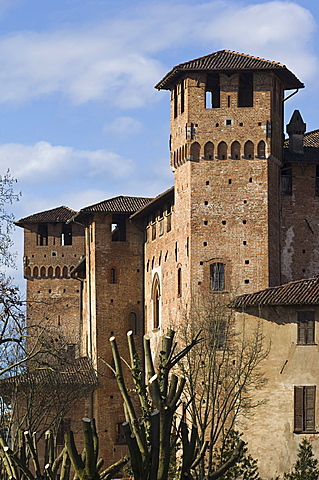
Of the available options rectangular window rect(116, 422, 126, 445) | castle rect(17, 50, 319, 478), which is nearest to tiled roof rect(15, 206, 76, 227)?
castle rect(17, 50, 319, 478)

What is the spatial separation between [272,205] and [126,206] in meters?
11.3

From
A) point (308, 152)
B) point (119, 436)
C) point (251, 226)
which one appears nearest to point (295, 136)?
point (308, 152)

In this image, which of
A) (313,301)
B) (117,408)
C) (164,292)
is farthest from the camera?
(117,408)

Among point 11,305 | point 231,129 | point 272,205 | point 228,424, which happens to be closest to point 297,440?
point 228,424

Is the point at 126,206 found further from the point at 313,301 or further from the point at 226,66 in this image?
the point at 313,301

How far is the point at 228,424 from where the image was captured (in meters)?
33.2

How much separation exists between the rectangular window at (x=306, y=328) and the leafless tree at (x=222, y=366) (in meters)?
1.17

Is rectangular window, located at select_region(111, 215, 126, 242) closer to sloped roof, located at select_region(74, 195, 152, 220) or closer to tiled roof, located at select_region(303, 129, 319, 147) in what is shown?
sloped roof, located at select_region(74, 195, 152, 220)

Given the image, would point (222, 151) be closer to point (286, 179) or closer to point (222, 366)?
point (286, 179)

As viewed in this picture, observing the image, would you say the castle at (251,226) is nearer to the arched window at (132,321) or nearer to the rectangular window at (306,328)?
the rectangular window at (306,328)

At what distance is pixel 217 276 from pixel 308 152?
6.25 metres

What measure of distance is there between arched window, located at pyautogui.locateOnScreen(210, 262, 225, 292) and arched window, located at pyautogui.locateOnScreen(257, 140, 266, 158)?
3992 mm

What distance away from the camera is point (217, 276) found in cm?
3525

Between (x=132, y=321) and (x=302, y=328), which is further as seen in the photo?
(x=132, y=321)
